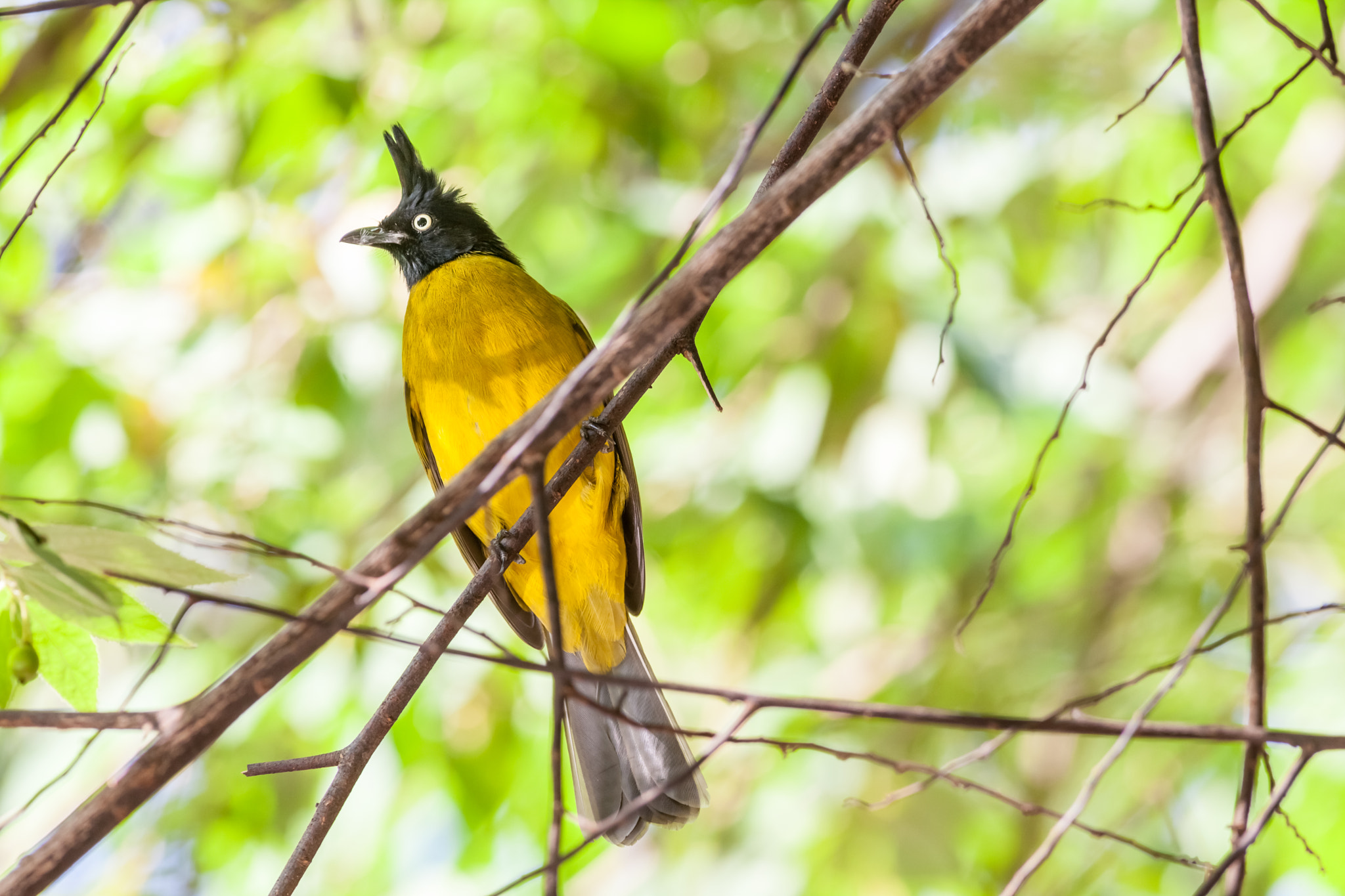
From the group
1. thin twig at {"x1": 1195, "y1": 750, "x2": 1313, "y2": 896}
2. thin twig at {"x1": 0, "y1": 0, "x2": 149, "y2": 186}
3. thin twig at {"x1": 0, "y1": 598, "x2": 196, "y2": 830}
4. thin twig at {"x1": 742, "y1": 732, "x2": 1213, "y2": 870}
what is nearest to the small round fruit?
thin twig at {"x1": 0, "y1": 598, "x2": 196, "y2": 830}

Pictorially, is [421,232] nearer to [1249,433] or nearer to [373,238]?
[373,238]

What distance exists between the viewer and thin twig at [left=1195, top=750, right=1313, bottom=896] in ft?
4.61

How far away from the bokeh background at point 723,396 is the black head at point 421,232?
0.99ft

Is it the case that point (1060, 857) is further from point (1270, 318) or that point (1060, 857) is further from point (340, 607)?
point (340, 607)

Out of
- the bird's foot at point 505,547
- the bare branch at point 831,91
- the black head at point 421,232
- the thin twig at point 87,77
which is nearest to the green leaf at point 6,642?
the thin twig at point 87,77

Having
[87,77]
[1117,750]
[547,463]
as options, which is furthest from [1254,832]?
[547,463]

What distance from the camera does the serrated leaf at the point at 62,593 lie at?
5.05 feet

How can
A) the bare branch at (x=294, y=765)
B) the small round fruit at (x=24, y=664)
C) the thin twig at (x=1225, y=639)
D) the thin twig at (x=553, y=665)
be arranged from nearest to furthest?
the thin twig at (x=553, y=665) → the thin twig at (x=1225, y=639) → the small round fruit at (x=24, y=664) → the bare branch at (x=294, y=765)

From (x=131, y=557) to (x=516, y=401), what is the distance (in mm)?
2063

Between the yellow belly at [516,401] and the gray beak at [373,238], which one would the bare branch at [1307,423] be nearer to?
the yellow belly at [516,401]

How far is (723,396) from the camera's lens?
4820 mm

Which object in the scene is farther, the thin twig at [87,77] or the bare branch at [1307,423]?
the thin twig at [87,77]

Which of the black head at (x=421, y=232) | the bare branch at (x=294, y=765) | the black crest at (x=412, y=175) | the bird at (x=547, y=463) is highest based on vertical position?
the black crest at (x=412, y=175)

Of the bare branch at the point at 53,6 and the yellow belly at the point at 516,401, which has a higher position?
the yellow belly at the point at 516,401
